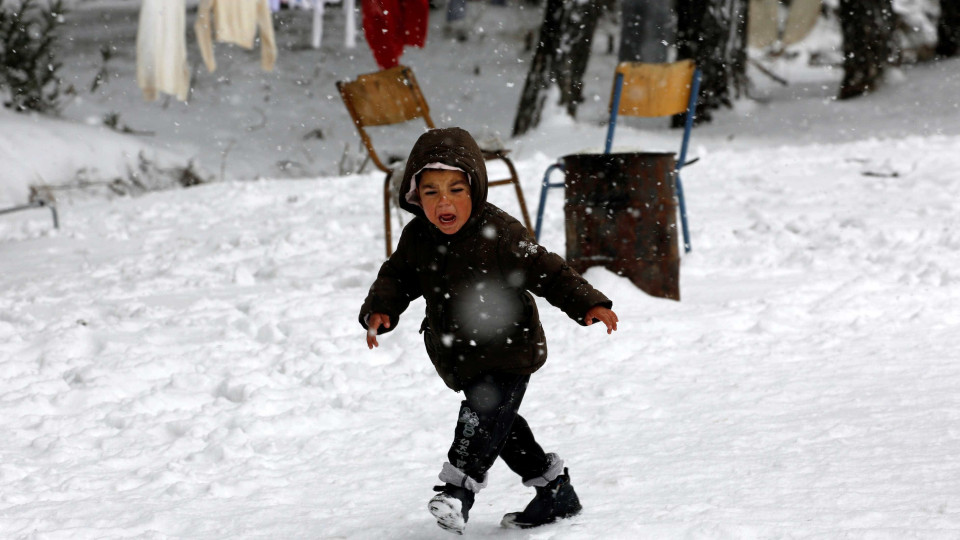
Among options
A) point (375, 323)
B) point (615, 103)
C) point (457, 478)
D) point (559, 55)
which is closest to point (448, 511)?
point (457, 478)

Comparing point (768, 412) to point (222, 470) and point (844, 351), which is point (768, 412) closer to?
point (844, 351)

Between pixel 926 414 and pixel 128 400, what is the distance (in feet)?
9.68

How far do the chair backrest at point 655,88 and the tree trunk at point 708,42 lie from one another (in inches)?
310

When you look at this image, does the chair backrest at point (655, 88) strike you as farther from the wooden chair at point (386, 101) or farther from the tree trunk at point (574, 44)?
the tree trunk at point (574, 44)

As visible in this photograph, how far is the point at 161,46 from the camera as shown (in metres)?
8.40

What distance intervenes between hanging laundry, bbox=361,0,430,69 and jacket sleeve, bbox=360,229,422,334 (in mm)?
6235

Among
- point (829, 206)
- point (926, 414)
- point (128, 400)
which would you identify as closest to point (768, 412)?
point (926, 414)

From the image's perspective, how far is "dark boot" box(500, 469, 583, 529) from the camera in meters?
2.47

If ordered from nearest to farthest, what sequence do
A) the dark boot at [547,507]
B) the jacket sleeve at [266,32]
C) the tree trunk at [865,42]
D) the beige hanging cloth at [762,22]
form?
the dark boot at [547,507], the jacket sleeve at [266,32], the tree trunk at [865,42], the beige hanging cloth at [762,22]

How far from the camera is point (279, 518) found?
106 inches

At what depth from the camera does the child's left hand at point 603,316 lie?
2219mm

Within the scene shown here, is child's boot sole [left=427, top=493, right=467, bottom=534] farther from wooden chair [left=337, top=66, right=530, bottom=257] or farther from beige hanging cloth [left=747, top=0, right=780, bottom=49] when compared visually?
beige hanging cloth [left=747, top=0, right=780, bottom=49]

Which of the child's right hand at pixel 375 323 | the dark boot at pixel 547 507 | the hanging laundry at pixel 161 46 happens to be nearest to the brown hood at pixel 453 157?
the child's right hand at pixel 375 323

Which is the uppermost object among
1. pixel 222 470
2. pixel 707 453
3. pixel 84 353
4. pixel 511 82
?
pixel 707 453
